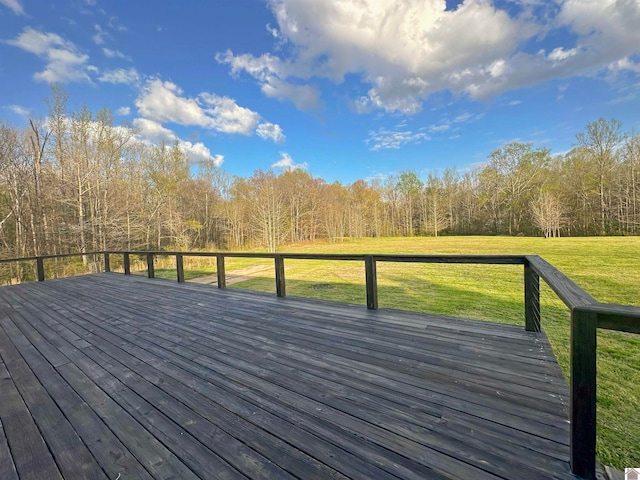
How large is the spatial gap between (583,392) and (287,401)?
4.68 ft

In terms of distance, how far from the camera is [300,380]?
191 centimetres

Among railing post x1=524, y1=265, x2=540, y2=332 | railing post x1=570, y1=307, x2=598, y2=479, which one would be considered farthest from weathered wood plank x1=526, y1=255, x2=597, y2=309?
railing post x1=524, y1=265, x2=540, y2=332

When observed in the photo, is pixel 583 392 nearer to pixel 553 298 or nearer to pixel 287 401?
pixel 287 401

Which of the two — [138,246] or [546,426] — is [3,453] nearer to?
[546,426]

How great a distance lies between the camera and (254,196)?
23.9m

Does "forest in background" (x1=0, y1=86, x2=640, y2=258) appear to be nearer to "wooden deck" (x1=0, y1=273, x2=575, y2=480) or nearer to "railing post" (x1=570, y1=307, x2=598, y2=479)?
"wooden deck" (x1=0, y1=273, x2=575, y2=480)

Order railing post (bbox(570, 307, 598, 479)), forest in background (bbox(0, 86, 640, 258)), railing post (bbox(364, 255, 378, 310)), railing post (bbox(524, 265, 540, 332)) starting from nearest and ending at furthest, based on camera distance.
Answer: railing post (bbox(570, 307, 598, 479)) < railing post (bbox(524, 265, 540, 332)) < railing post (bbox(364, 255, 378, 310)) < forest in background (bbox(0, 86, 640, 258))

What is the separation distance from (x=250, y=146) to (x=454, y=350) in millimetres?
25549

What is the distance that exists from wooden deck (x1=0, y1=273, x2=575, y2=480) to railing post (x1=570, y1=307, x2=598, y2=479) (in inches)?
3.4

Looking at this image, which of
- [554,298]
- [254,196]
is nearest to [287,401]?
[554,298]

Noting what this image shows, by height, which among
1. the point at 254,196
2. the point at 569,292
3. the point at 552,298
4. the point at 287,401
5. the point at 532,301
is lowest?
the point at 552,298

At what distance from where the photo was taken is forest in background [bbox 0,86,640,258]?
12.6 meters

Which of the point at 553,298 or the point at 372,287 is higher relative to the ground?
the point at 372,287

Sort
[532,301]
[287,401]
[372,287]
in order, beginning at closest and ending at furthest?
1. [287,401]
2. [532,301]
3. [372,287]
